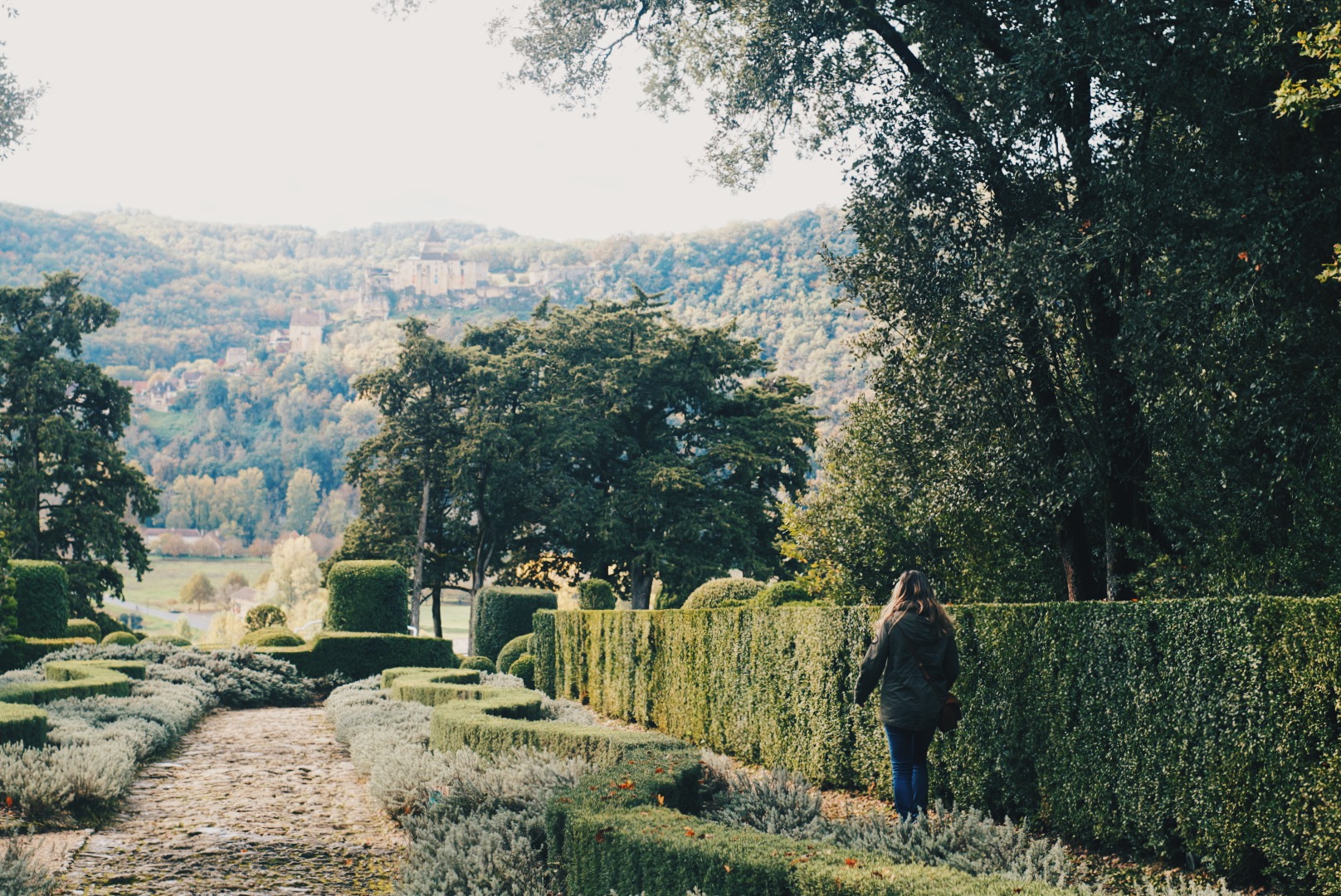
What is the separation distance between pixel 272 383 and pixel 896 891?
3838 inches

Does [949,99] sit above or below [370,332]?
below

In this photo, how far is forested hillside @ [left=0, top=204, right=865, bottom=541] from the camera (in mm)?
71125

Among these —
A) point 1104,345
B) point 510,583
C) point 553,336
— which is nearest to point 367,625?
point 510,583

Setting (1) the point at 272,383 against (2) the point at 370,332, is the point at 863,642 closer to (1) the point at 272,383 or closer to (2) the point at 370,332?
(1) the point at 272,383

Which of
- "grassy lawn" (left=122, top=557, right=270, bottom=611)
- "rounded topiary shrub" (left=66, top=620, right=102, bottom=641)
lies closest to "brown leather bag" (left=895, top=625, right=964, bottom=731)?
"rounded topiary shrub" (left=66, top=620, right=102, bottom=641)

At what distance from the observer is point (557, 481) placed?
33.9m

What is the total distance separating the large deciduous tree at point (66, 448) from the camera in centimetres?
3047

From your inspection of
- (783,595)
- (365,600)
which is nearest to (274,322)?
(365,600)

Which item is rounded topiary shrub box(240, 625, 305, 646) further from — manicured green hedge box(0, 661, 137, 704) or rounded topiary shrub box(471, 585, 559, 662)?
manicured green hedge box(0, 661, 137, 704)

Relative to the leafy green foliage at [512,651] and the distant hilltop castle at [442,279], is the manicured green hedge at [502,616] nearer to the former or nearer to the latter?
the leafy green foliage at [512,651]

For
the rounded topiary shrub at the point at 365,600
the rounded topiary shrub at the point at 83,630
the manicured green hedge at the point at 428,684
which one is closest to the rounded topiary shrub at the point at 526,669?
the rounded topiary shrub at the point at 365,600

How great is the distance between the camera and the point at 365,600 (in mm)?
24062

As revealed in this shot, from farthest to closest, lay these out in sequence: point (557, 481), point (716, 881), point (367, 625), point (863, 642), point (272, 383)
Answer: point (272, 383)
point (557, 481)
point (367, 625)
point (863, 642)
point (716, 881)

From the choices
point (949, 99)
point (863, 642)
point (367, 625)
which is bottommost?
point (367, 625)
